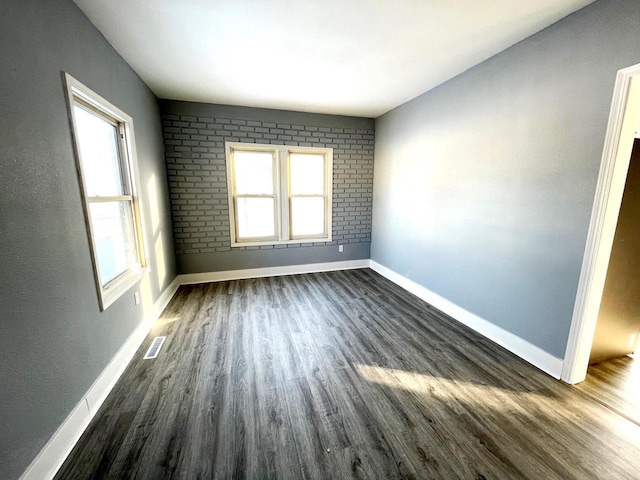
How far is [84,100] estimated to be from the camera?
185cm

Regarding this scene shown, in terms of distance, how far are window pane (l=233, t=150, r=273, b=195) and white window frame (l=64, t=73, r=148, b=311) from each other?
1551 mm

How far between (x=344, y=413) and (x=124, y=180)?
2719 millimetres

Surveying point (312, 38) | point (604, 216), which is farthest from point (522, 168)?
point (312, 38)

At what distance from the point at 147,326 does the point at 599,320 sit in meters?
3.93

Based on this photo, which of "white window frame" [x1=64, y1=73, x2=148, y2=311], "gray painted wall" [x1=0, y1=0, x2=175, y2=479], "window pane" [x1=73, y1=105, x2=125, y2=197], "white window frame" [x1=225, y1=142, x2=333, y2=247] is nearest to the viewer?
"gray painted wall" [x1=0, y1=0, x2=175, y2=479]

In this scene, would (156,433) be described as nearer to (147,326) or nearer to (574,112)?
(147,326)

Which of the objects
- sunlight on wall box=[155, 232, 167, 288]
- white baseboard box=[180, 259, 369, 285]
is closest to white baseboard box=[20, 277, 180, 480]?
sunlight on wall box=[155, 232, 167, 288]

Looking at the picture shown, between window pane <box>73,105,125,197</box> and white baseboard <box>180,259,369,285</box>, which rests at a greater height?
window pane <box>73,105,125,197</box>

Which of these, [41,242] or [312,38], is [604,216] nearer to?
[312,38]

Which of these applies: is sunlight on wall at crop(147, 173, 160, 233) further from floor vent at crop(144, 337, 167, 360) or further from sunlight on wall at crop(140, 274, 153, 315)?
floor vent at crop(144, 337, 167, 360)

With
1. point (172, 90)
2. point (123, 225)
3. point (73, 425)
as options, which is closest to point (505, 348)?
point (73, 425)

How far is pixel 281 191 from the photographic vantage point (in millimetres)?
4160

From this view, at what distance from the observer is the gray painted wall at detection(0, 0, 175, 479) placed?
45.0 inches

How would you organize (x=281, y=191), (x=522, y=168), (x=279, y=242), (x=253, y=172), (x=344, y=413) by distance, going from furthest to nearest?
(x=279, y=242) < (x=281, y=191) < (x=253, y=172) < (x=522, y=168) < (x=344, y=413)
